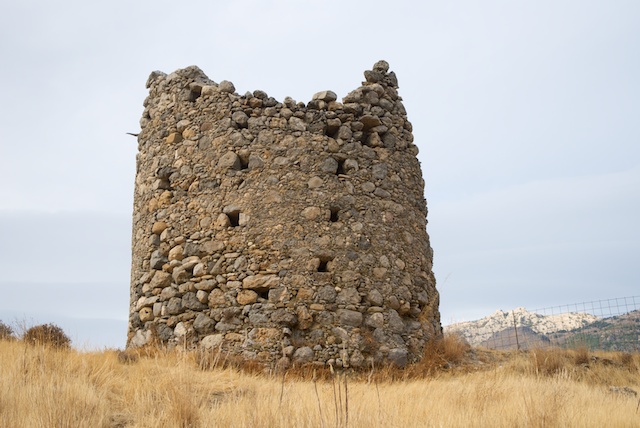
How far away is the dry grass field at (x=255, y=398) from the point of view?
4281 millimetres

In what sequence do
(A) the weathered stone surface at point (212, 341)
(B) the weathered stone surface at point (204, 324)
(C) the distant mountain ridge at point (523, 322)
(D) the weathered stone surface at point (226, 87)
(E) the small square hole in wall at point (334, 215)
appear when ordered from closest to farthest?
(A) the weathered stone surface at point (212, 341), (B) the weathered stone surface at point (204, 324), (E) the small square hole in wall at point (334, 215), (D) the weathered stone surface at point (226, 87), (C) the distant mountain ridge at point (523, 322)

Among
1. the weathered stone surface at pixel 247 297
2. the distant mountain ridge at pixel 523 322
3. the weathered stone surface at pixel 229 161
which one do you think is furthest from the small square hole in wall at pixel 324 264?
the distant mountain ridge at pixel 523 322

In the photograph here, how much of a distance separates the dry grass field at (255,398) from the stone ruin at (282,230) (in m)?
0.59

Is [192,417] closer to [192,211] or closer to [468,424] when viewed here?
[468,424]

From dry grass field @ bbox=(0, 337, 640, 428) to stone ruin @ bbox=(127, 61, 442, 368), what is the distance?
0.59 metres

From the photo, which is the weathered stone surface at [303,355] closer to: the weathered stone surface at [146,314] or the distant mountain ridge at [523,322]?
the weathered stone surface at [146,314]

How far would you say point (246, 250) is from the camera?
8.12 m

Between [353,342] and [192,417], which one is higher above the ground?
[353,342]

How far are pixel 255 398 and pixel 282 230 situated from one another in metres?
3.63

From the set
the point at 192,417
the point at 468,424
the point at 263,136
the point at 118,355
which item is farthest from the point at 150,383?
the point at 263,136

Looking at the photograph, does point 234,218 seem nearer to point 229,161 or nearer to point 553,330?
point 229,161

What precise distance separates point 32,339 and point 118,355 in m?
1.57

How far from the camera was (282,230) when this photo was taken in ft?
26.6

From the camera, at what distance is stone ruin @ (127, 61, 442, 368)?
25.7 feet
